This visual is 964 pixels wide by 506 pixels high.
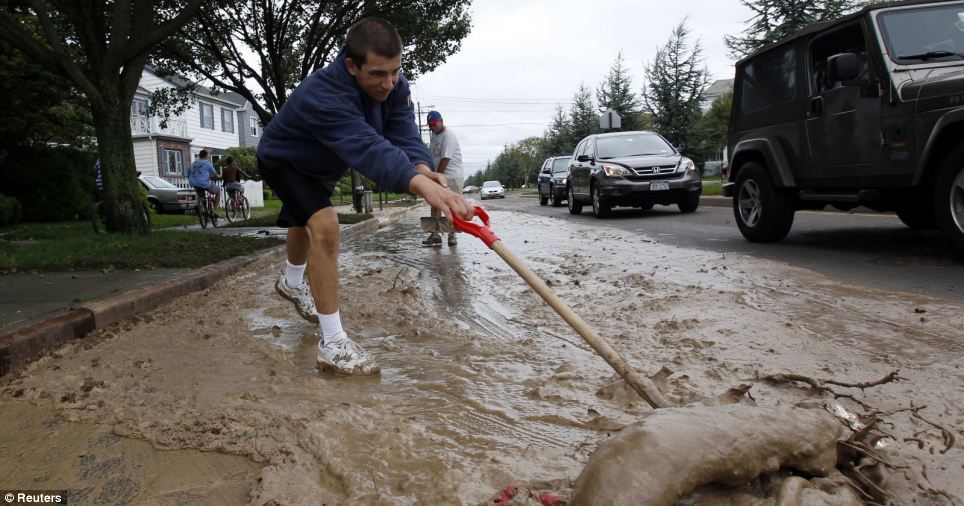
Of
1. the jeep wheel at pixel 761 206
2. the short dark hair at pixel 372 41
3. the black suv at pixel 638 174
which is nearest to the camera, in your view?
the short dark hair at pixel 372 41

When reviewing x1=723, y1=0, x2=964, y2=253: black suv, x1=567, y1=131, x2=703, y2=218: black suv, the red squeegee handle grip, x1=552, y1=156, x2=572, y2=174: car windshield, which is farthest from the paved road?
x1=552, y1=156, x2=572, y2=174: car windshield

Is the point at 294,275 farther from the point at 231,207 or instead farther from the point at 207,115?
the point at 207,115

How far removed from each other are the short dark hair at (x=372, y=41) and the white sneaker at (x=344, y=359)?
1303 mm

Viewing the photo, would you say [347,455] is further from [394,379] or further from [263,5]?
[263,5]

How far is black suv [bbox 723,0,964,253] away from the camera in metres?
5.29

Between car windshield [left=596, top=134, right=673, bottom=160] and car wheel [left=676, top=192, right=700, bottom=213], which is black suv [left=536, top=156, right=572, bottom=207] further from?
car wheel [left=676, top=192, right=700, bottom=213]

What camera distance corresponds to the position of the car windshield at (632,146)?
13289 mm

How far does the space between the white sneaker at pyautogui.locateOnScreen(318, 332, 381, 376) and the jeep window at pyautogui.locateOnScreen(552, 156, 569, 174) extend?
19940mm

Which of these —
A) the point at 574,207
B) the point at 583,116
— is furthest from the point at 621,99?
the point at 574,207

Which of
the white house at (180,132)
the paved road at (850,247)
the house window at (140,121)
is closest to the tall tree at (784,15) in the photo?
the paved road at (850,247)

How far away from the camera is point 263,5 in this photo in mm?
16422

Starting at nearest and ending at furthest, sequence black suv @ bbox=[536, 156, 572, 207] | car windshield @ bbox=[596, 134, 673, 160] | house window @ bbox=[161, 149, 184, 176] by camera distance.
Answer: car windshield @ bbox=[596, 134, 673, 160] → black suv @ bbox=[536, 156, 572, 207] → house window @ bbox=[161, 149, 184, 176]

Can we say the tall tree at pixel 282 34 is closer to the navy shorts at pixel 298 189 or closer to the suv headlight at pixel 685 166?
the suv headlight at pixel 685 166

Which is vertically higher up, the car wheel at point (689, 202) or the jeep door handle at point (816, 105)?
the jeep door handle at point (816, 105)
